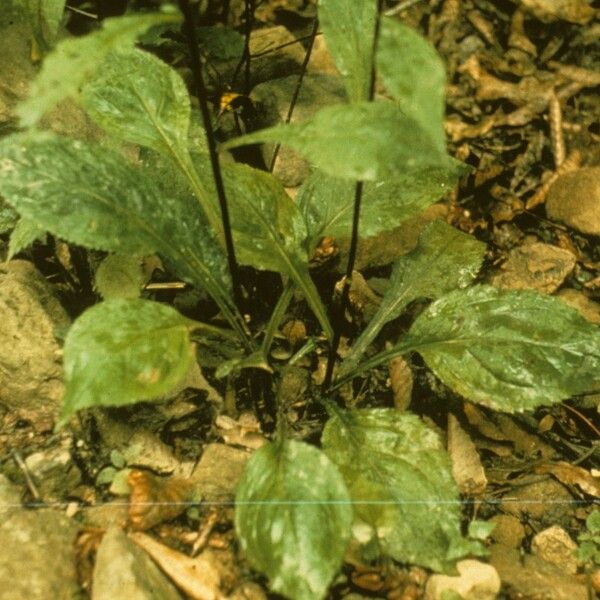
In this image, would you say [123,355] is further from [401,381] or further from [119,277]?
[401,381]

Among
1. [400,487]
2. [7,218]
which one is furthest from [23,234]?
[400,487]

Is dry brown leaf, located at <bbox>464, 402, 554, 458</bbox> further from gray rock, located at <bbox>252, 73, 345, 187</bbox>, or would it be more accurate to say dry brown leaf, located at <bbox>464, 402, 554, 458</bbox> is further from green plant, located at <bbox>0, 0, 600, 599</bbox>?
gray rock, located at <bbox>252, 73, 345, 187</bbox>

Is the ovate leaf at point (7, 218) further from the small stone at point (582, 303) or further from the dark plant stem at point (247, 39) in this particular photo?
the small stone at point (582, 303)

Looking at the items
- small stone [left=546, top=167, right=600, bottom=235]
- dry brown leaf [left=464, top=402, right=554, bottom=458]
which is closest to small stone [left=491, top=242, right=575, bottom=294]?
small stone [left=546, top=167, right=600, bottom=235]

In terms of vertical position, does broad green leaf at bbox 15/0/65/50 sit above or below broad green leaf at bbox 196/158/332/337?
above

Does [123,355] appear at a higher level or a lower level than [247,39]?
lower

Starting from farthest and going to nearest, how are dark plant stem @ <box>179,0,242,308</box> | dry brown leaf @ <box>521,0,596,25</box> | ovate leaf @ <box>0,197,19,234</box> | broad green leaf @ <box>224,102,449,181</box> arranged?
dry brown leaf @ <box>521,0,596,25</box> → ovate leaf @ <box>0,197,19,234</box> → dark plant stem @ <box>179,0,242,308</box> → broad green leaf @ <box>224,102,449,181</box>
